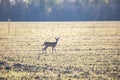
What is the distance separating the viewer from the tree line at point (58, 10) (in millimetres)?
96688

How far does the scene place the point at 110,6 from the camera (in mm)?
98562

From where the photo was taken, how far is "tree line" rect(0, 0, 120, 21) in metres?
96.7

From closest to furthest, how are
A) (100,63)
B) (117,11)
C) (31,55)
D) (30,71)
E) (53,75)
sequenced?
(53,75), (30,71), (100,63), (31,55), (117,11)

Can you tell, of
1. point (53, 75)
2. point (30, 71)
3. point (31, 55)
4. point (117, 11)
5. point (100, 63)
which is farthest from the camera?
point (117, 11)

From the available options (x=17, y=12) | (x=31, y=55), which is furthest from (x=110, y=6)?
(x=31, y=55)

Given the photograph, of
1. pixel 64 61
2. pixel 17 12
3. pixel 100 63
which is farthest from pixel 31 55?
pixel 17 12

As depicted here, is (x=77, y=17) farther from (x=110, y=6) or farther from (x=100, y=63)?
(x=100, y=63)

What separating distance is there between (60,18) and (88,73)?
279ft

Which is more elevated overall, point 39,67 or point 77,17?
point 77,17

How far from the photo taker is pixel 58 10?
325 ft

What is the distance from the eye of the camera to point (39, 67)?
1600cm

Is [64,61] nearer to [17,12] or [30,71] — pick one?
[30,71]

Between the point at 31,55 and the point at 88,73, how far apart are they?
6.03 m

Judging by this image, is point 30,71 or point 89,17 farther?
point 89,17
